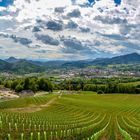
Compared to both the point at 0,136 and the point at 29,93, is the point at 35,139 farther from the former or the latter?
the point at 29,93

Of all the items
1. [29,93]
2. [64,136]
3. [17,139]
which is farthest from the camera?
[29,93]

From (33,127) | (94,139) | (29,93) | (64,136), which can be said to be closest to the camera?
(94,139)

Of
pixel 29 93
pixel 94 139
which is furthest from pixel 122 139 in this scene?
pixel 29 93

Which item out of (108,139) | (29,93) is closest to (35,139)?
(108,139)

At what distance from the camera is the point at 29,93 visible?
646 ft

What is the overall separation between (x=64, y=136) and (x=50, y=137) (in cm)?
286

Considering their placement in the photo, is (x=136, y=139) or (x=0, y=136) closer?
(x=0, y=136)

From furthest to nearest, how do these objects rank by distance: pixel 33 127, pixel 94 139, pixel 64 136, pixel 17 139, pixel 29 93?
pixel 29 93
pixel 33 127
pixel 64 136
pixel 94 139
pixel 17 139

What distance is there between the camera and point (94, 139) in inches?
1508

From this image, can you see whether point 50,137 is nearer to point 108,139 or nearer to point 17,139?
point 17,139

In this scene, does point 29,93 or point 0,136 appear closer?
point 0,136

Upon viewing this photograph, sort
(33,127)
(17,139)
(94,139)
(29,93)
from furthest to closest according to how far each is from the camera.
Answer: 1. (29,93)
2. (33,127)
3. (94,139)
4. (17,139)

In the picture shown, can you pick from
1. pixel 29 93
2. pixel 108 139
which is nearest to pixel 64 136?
pixel 108 139

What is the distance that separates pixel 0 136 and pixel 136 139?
16618 mm
